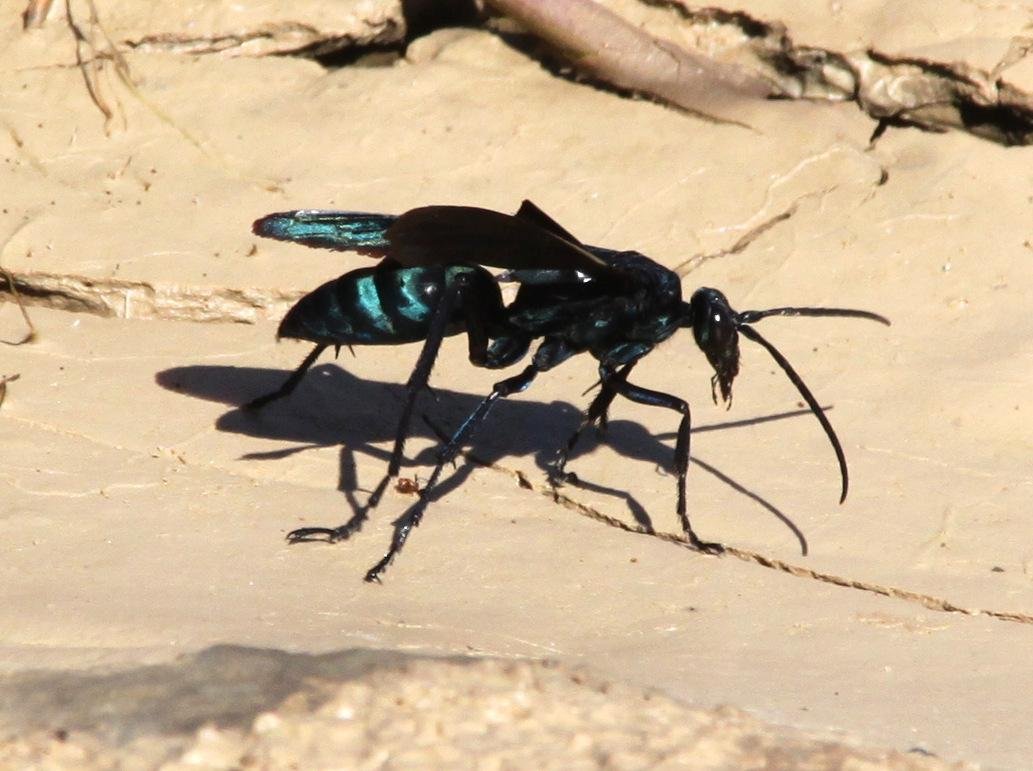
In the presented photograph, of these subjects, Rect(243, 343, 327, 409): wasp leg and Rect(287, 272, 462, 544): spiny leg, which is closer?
Rect(287, 272, 462, 544): spiny leg

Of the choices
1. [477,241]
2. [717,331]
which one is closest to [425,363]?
[477,241]

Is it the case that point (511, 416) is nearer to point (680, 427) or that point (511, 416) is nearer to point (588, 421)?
point (588, 421)

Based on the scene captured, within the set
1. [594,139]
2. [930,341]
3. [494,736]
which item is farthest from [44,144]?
[494,736]

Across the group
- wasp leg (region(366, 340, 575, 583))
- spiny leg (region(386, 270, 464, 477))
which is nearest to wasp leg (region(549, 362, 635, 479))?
wasp leg (region(366, 340, 575, 583))

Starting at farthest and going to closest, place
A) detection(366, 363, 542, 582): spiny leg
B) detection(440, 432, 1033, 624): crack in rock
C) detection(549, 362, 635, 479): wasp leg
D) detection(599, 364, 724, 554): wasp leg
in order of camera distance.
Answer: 1. detection(549, 362, 635, 479): wasp leg
2. detection(599, 364, 724, 554): wasp leg
3. detection(440, 432, 1033, 624): crack in rock
4. detection(366, 363, 542, 582): spiny leg

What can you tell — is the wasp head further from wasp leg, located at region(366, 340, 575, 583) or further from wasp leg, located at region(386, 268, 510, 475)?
wasp leg, located at region(386, 268, 510, 475)

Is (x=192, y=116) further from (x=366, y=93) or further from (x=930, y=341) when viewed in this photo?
(x=930, y=341)
